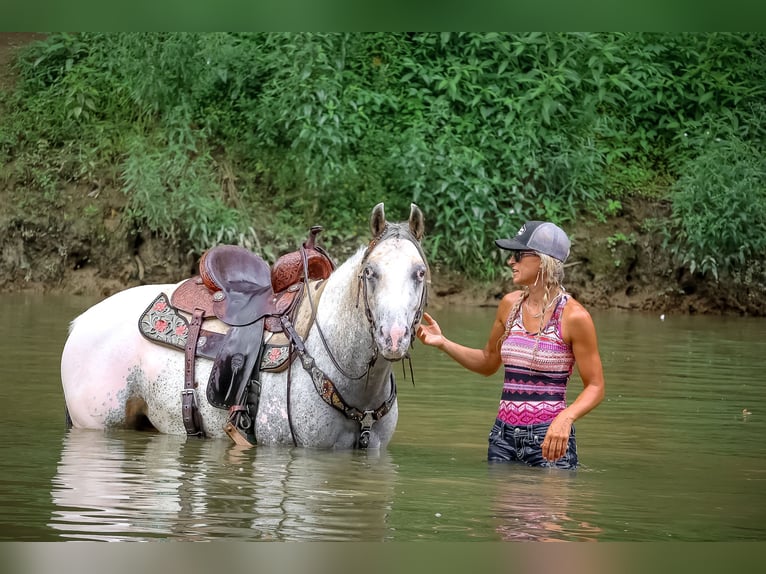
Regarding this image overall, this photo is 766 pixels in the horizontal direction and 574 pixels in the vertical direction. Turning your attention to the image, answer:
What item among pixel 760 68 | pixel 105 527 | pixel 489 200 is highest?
pixel 760 68

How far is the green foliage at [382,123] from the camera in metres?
17.5

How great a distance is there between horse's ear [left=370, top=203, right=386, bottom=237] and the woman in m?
0.55

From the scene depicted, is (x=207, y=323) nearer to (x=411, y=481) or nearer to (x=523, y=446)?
(x=411, y=481)

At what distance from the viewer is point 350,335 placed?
21.3 ft

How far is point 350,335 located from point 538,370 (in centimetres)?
97

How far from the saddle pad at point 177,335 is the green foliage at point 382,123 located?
9562mm

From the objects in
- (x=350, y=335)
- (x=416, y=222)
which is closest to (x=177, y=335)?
(x=350, y=335)

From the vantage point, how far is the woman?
20.1 feet

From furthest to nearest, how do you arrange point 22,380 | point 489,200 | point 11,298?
point 489,200 < point 11,298 < point 22,380

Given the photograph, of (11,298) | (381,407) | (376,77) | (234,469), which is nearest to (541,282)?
(381,407)

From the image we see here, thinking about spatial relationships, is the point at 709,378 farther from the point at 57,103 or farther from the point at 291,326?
the point at 57,103

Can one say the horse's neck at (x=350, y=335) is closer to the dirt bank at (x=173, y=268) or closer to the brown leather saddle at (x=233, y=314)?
the brown leather saddle at (x=233, y=314)

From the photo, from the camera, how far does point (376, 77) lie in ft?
62.6

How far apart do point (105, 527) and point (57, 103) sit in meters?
14.8
